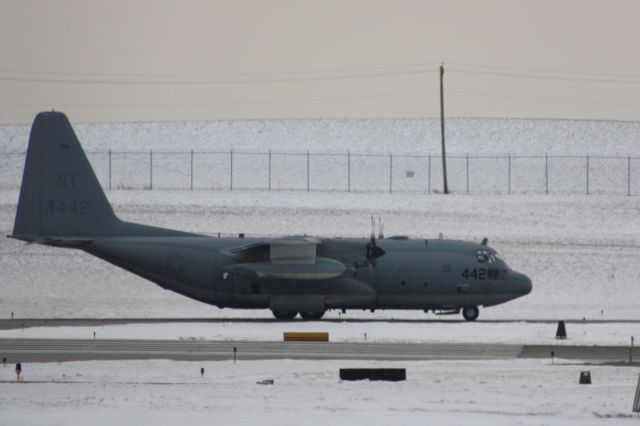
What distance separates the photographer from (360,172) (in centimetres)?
10531

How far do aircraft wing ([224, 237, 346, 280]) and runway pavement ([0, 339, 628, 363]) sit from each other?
27.7 feet

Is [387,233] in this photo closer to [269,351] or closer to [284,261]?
[284,261]

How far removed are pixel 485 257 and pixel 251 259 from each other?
9.16 metres

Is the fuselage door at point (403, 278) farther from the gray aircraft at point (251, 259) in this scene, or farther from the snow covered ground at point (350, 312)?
the snow covered ground at point (350, 312)

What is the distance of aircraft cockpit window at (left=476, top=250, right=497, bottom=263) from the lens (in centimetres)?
4950

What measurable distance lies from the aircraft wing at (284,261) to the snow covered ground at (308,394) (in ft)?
45.5

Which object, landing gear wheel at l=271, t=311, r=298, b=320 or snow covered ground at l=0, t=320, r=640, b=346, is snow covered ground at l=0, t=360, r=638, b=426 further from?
landing gear wheel at l=271, t=311, r=298, b=320

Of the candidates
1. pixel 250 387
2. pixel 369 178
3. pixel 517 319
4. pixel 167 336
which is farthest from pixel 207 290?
pixel 369 178

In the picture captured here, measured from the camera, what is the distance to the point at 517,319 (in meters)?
→ 52.7

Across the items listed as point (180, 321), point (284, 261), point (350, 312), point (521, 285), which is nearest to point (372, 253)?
point (284, 261)

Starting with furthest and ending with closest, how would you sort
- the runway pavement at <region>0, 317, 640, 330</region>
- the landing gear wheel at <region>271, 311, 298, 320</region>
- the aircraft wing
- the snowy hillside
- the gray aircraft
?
the snowy hillside
the landing gear wheel at <region>271, 311, 298, 320</region>
the gray aircraft
the aircraft wing
the runway pavement at <region>0, 317, 640, 330</region>

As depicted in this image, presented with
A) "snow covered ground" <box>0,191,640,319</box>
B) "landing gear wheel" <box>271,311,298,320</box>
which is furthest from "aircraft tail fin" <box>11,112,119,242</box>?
"landing gear wheel" <box>271,311,298,320</box>

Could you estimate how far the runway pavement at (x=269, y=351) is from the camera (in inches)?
1377

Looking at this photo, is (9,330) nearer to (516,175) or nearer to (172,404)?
(172,404)
